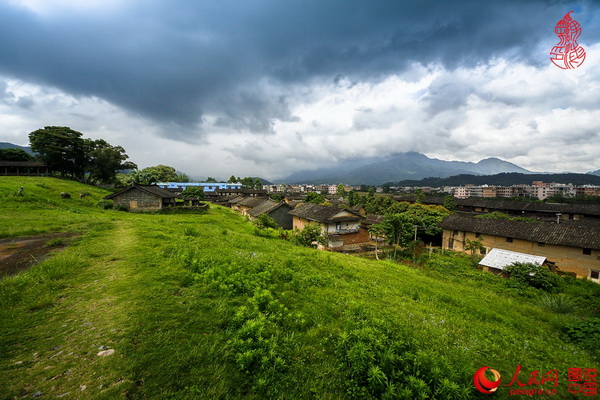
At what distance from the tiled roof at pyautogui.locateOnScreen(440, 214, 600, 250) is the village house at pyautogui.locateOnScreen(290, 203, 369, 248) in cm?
1229

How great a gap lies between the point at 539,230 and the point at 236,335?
1375 inches

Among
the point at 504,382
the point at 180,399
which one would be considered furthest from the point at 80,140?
the point at 504,382

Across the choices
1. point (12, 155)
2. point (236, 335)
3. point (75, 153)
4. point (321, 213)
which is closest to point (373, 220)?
point (321, 213)

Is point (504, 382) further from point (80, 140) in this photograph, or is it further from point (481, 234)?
point (80, 140)

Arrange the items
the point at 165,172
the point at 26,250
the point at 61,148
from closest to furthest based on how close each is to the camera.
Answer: the point at 26,250
the point at 61,148
the point at 165,172

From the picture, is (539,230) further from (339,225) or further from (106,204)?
(106,204)

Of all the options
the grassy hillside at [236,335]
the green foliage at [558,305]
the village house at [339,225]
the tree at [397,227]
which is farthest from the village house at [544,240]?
the grassy hillside at [236,335]

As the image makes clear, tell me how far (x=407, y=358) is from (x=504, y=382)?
235 cm

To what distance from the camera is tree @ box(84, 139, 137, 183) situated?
49.6 m

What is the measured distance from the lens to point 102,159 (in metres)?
49.8

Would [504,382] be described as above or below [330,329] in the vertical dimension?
below

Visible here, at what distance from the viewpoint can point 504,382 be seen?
15.5ft

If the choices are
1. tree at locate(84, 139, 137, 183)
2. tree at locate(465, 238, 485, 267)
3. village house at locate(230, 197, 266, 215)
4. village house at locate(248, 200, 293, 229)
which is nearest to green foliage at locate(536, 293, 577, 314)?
tree at locate(465, 238, 485, 267)

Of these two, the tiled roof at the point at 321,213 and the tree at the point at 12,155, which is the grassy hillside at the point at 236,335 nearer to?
the tiled roof at the point at 321,213
